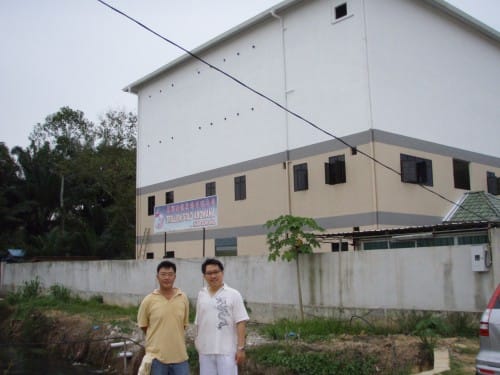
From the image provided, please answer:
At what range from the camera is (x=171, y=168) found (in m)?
25.1

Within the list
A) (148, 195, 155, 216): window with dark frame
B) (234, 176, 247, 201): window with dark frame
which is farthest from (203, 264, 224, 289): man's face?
(148, 195, 155, 216): window with dark frame

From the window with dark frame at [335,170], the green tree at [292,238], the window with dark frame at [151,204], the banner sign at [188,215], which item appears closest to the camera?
the green tree at [292,238]

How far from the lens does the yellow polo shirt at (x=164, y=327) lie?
A: 5.50 meters

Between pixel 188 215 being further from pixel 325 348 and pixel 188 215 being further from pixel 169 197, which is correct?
pixel 325 348

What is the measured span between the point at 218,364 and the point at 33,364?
11.8m

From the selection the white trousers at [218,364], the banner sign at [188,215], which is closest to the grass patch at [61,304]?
the banner sign at [188,215]

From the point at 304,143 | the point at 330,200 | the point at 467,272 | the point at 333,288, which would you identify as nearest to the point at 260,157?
the point at 304,143

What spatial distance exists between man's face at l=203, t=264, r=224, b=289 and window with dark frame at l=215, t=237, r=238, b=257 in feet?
50.6

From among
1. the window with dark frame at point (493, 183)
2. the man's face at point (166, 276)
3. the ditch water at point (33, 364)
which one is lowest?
the ditch water at point (33, 364)

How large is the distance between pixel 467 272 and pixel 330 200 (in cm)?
773

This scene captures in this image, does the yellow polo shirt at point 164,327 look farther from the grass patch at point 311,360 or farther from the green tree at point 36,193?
the green tree at point 36,193

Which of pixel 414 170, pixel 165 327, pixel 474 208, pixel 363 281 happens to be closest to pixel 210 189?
pixel 414 170

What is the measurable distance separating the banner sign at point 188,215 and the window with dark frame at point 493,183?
422 inches

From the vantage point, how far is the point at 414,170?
17203mm
